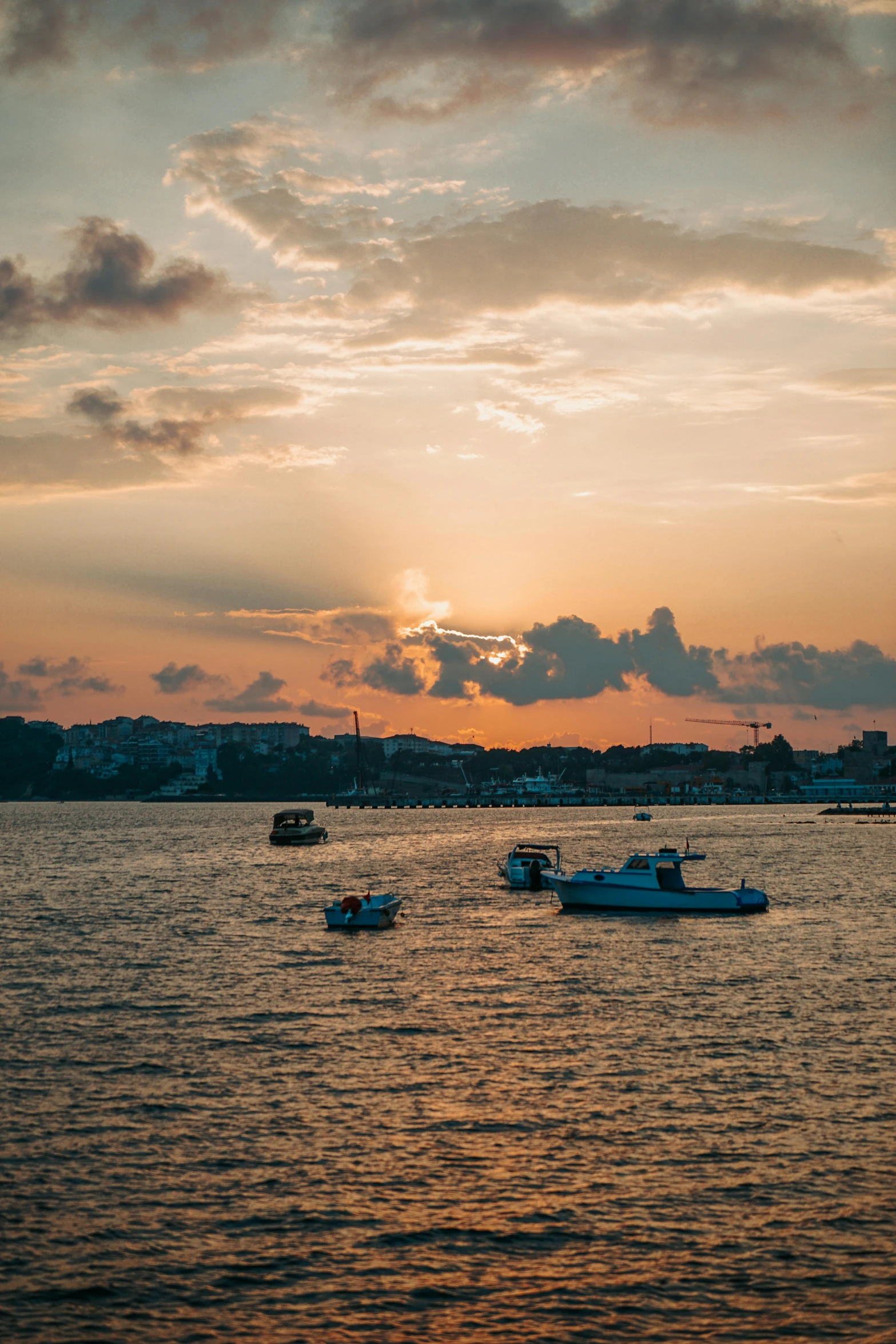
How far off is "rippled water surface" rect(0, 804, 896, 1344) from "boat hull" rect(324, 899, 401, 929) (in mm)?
11132

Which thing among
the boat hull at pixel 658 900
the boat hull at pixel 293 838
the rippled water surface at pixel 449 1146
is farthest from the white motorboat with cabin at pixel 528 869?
the boat hull at pixel 293 838

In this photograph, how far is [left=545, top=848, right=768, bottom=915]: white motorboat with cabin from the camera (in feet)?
260

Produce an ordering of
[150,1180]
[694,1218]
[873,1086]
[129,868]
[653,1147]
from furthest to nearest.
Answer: [129,868] < [873,1086] < [653,1147] < [150,1180] < [694,1218]

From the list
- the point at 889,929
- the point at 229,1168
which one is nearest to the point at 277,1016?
the point at 229,1168

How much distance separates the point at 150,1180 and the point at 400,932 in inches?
1806

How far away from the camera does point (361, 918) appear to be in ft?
237

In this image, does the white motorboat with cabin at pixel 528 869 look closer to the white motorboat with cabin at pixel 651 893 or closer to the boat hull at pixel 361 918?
the white motorboat with cabin at pixel 651 893

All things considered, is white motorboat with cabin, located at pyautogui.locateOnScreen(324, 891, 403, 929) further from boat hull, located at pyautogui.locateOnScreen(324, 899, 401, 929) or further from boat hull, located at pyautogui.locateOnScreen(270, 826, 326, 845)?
boat hull, located at pyautogui.locateOnScreen(270, 826, 326, 845)

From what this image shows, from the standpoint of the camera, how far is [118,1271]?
2123 cm

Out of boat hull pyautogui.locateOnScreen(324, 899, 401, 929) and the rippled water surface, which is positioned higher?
the rippled water surface

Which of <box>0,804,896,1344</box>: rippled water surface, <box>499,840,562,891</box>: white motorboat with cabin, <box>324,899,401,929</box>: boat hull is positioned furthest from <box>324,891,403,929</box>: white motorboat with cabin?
<box>499,840,562,891</box>: white motorboat with cabin

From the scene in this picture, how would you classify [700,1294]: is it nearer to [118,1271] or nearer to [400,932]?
[118,1271]

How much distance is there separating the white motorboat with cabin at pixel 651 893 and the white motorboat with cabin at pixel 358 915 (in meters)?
13.9

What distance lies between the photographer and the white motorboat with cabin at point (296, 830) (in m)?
170
